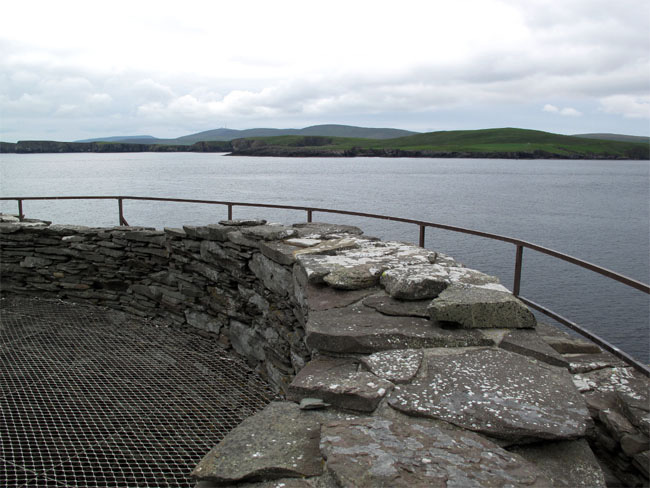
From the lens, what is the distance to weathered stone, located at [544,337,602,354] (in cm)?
432

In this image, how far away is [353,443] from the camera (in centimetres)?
246

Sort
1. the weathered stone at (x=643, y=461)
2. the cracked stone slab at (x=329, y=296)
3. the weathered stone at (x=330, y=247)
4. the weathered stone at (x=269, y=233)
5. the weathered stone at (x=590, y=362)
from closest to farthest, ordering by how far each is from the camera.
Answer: the weathered stone at (x=643, y=461)
the weathered stone at (x=590, y=362)
the cracked stone slab at (x=329, y=296)
the weathered stone at (x=330, y=247)
the weathered stone at (x=269, y=233)

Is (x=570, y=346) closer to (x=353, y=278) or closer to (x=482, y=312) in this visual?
(x=482, y=312)

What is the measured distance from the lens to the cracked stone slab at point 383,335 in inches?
143

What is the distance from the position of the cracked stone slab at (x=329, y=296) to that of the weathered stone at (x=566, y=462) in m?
2.16

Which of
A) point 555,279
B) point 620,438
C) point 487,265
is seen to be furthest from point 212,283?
point 555,279

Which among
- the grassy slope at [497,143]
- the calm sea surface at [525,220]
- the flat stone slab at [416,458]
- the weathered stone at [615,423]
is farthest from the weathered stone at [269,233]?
the grassy slope at [497,143]

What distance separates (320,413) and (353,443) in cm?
50

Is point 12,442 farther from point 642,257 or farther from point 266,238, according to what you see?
point 642,257

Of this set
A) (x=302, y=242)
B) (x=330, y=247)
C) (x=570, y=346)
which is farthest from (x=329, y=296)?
(x=570, y=346)

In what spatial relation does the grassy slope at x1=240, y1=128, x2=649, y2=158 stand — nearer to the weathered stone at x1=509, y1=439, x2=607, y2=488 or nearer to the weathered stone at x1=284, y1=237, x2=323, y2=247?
the weathered stone at x1=284, y1=237, x2=323, y2=247

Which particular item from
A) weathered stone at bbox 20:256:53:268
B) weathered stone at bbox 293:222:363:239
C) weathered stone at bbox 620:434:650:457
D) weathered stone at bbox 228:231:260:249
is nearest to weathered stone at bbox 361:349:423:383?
weathered stone at bbox 620:434:650:457

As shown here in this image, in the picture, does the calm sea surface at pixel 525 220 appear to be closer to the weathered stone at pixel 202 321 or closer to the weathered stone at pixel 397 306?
the weathered stone at pixel 202 321

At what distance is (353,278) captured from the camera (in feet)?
15.8
